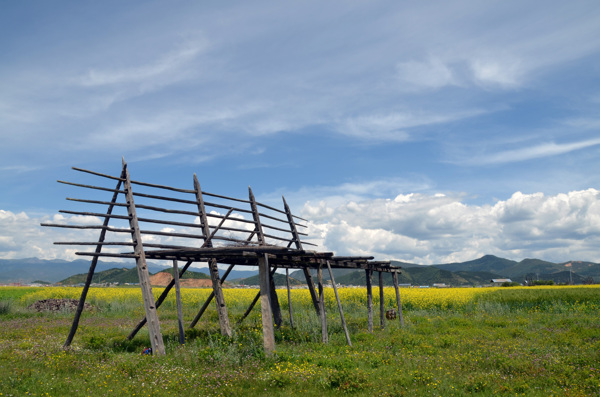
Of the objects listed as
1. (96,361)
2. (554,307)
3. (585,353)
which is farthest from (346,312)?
(96,361)

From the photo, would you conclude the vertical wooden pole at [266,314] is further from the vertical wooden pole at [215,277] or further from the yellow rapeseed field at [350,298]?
the yellow rapeseed field at [350,298]

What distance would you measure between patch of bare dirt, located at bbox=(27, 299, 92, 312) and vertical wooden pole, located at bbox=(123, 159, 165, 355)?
1419 cm

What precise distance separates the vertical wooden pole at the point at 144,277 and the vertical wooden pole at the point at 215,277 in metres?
2.00

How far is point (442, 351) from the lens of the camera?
1157 cm

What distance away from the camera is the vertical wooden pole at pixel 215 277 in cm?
1314

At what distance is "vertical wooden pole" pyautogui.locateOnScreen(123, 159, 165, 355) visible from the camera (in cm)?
1169

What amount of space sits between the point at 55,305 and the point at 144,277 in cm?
1580

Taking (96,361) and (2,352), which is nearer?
(96,361)

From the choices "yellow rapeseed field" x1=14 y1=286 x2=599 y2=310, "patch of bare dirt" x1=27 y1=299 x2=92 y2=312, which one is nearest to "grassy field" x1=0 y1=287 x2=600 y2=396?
"yellow rapeseed field" x1=14 y1=286 x2=599 y2=310

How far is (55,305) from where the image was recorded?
24.1m

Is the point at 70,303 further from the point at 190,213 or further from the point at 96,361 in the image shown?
the point at 96,361

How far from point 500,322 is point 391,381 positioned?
1052cm

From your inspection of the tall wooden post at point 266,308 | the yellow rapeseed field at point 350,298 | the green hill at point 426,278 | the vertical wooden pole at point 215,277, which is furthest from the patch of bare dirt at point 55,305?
the green hill at point 426,278

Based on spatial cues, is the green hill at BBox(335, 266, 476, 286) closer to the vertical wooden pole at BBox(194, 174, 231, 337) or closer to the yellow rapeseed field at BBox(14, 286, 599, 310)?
the yellow rapeseed field at BBox(14, 286, 599, 310)
